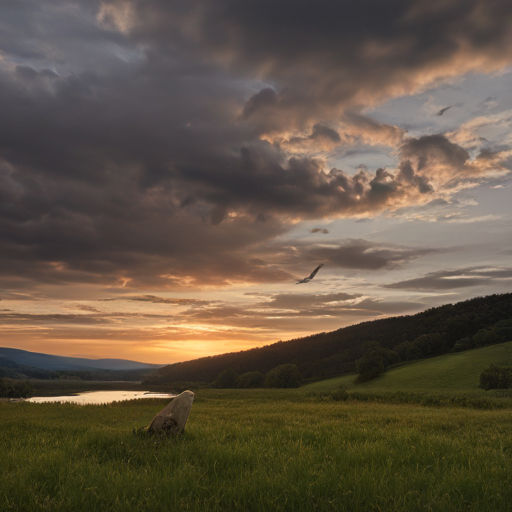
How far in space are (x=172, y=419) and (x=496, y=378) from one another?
53.5 meters

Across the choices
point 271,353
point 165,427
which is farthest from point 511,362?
point 271,353

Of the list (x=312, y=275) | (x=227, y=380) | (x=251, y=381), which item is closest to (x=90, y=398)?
(x=312, y=275)

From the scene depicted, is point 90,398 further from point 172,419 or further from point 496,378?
point 496,378

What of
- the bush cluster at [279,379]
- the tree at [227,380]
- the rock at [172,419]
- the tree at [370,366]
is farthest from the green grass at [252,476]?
the tree at [227,380]

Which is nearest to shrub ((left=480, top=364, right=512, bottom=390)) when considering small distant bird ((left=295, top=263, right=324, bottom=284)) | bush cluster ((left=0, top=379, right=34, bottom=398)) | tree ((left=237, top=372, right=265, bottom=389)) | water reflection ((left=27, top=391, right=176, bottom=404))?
water reflection ((left=27, top=391, right=176, bottom=404))

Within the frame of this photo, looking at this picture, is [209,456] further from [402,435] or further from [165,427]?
[402,435]

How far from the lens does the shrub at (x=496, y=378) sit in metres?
48.5

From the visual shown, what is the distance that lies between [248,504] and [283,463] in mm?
1757

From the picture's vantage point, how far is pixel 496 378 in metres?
49.2

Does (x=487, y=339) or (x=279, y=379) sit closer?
(x=487, y=339)

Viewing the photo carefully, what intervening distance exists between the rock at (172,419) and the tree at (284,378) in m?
97.2

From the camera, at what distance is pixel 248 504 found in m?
5.58

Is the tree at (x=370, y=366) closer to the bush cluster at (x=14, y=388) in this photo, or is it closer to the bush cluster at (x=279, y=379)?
the bush cluster at (x=279, y=379)

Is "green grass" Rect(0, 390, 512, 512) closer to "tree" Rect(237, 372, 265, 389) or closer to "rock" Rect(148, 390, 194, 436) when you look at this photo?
"rock" Rect(148, 390, 194, 436)
